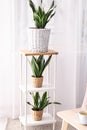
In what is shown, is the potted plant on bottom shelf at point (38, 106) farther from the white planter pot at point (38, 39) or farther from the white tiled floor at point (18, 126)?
the white planter pot at point (38, 39)

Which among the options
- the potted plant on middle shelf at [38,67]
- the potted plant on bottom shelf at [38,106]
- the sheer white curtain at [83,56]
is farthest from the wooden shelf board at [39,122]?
the sheer white curtain at [83,56]

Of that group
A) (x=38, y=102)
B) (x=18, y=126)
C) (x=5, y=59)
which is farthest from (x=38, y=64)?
(x=18, y=126)

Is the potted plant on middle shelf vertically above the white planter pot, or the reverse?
the white planter pot

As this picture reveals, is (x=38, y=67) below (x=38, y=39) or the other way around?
below

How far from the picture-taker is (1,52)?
9.95ft

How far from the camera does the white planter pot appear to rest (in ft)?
8.60

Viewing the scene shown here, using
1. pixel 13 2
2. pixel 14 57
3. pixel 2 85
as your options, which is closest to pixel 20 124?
pixel 2 85

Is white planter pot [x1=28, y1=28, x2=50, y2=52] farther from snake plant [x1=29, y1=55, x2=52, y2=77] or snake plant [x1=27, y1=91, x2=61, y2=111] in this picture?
snake plant [x1=27, y1=91, x2=61, y2=111]

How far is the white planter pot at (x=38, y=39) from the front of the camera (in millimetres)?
2621

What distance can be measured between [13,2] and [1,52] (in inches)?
20.7

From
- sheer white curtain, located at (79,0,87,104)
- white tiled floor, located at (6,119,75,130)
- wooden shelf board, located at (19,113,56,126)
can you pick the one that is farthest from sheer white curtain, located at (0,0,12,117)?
sheer white curtain, located at (79,0,87,104)

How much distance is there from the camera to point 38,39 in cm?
263

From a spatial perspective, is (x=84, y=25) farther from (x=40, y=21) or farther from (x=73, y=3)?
(x=40, y=21)

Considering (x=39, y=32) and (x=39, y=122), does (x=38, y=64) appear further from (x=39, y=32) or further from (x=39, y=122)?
(x=39, y=122)
